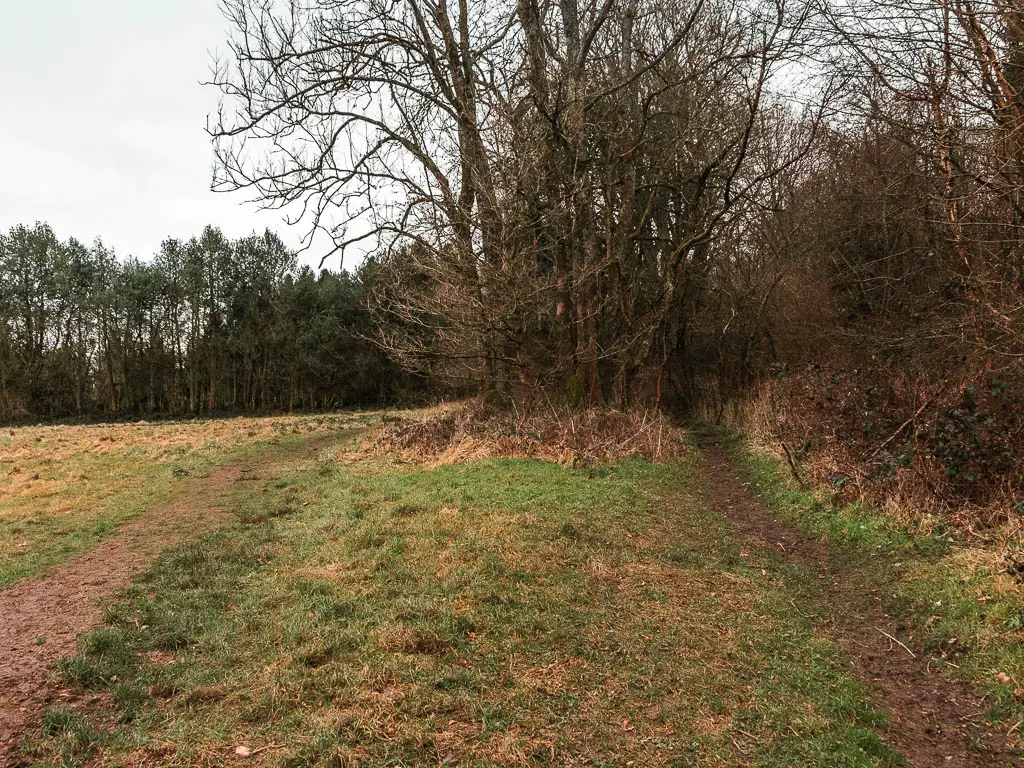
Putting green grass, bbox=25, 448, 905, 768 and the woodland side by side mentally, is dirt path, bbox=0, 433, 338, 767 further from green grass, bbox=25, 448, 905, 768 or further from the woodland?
the woodland

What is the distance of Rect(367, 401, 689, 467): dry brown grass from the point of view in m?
11.1

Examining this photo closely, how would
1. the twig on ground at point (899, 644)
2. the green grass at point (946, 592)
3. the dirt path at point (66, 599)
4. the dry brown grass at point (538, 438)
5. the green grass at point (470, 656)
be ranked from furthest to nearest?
the dry brown grass at point (538, 438) → the twig on ground at point (899, 644) → the green grass at point (946, 592) → the dirt path at point (66, 599) → the green grass at point (470, 656)

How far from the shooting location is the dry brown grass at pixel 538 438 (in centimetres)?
1113

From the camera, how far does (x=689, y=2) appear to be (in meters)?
13.9

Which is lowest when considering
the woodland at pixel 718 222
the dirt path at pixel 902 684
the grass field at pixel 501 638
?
the dirt path at pixel 902 684

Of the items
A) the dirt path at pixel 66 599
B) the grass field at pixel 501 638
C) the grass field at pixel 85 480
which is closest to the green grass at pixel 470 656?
the grass field at pixel 501 638

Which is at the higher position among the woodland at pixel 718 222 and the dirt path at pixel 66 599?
the woodland at pixel 718 222

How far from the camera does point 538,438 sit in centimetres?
1148

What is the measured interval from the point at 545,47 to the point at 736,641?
41.8 feet

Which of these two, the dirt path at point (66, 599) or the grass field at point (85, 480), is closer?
the dirt path at point (66, 599)

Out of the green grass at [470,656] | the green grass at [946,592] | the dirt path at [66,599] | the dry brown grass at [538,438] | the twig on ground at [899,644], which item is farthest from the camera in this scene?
the dry brown grass at [538,438]

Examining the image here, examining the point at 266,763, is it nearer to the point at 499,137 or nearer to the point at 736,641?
the point at 736,641

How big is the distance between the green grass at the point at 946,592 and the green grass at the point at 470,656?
2.43 feet

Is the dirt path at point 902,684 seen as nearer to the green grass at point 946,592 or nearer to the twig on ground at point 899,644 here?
the twig on ground at point 899,644
